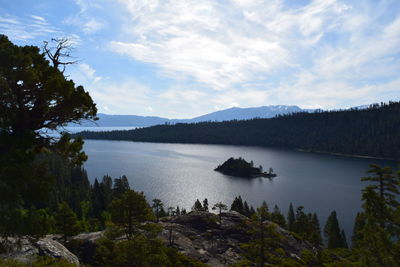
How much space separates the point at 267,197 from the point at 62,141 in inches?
4669

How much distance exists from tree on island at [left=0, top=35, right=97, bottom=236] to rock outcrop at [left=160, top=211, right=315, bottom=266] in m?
30.1

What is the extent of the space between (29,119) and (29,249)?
9.02 meters

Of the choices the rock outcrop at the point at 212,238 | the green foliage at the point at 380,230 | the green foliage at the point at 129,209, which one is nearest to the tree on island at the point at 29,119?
the green foliage at the point at 129,209

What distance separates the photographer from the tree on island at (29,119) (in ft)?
41.2

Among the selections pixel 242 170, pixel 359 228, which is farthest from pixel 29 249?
pixel 242 170

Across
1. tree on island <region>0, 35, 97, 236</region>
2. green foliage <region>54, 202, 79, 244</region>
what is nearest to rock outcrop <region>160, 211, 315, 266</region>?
green foliage <region>54, 202, 79, 244</region>

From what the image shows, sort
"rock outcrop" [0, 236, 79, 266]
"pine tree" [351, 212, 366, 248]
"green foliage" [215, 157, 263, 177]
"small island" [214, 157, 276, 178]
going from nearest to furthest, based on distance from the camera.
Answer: "rock outcrop" [0, 236, 79, 266], "pine tree" [351, 212, 366, 248], "small island" [214, 157, 276, 178], "green foliage" [215, 157, 263, 177]

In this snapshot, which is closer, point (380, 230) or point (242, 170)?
point (380, 230)

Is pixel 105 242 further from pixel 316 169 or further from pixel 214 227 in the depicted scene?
pixel 316 169

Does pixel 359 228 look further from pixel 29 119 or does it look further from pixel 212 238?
pixel 29 119

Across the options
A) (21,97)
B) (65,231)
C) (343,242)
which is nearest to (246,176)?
(343,242)

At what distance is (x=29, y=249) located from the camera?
56.4 ft

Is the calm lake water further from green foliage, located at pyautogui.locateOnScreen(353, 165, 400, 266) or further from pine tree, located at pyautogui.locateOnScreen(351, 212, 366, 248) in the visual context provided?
green foliage, located at pyautogui.locateOnScreen(353, 165, 400, 266)

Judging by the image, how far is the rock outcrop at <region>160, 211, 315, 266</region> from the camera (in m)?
40.8
